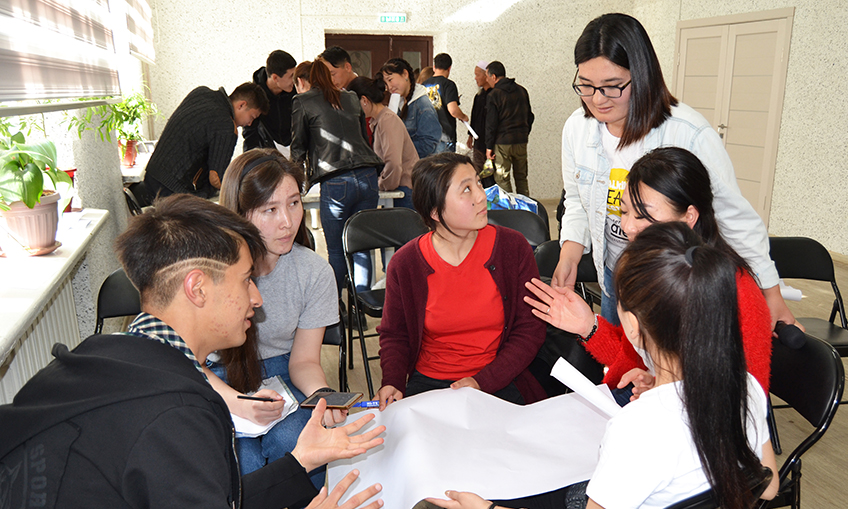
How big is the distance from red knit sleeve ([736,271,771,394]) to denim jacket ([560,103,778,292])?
0.44 m

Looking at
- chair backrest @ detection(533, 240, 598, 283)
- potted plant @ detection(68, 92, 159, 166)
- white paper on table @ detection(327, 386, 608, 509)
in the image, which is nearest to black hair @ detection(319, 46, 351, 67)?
potted plant @ detection(68, 92, 159, 166)

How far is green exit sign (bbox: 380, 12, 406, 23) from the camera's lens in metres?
7.36

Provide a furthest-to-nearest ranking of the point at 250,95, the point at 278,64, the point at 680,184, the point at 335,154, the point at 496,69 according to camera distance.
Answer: the point at 496,69, the point at 278,64, the point at 250,95, the point at 335,154, the point at 680,184

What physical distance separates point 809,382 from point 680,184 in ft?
1.94

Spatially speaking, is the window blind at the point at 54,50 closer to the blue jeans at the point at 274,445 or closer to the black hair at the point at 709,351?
the blue jeans at the point at 274,445

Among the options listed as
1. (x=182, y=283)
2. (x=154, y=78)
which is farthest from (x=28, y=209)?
(x=154, y=78)

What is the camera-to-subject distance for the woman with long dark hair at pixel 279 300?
1726 millimetres

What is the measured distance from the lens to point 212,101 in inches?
142

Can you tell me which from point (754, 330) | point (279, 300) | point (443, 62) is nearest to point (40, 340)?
point (279, 300)

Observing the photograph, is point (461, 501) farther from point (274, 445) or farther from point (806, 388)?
point (806, 388)

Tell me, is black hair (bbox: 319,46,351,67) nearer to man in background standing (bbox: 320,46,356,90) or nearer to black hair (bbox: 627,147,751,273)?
man in background standing (bbox: 320,46,356,90)

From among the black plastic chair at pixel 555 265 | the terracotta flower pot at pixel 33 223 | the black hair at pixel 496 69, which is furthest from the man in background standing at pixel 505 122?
the terracotta flower pot at pixel 33 223

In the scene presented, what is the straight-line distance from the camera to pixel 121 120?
120 inches

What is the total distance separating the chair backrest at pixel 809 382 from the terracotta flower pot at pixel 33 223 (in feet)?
7.29
